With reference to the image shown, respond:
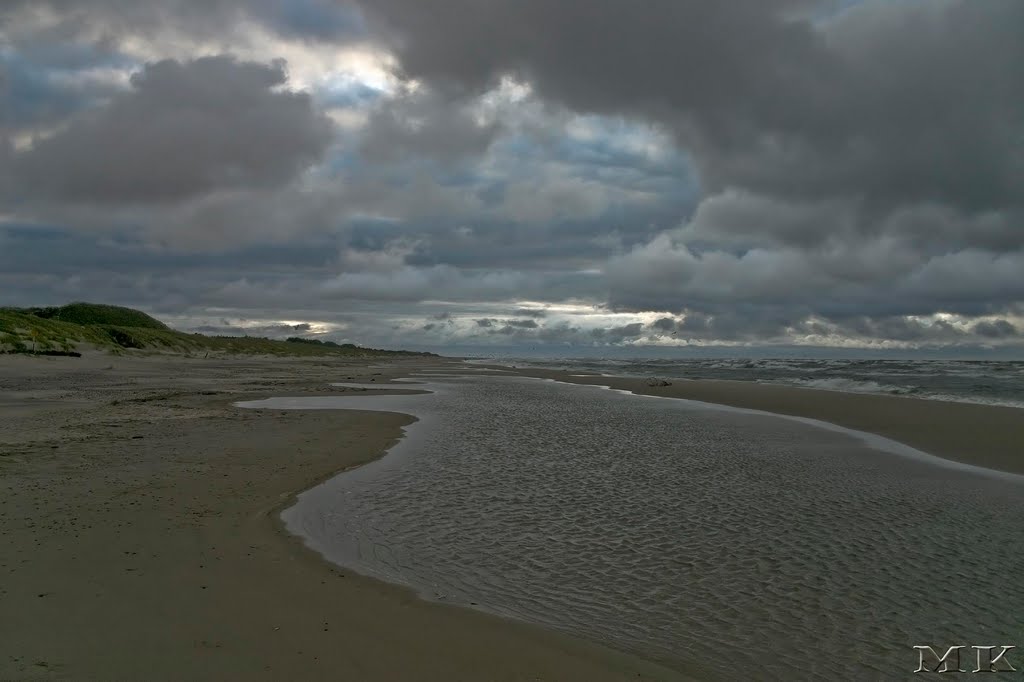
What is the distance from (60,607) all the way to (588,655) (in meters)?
5.40

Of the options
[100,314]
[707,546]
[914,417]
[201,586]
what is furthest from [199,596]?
[100,314]

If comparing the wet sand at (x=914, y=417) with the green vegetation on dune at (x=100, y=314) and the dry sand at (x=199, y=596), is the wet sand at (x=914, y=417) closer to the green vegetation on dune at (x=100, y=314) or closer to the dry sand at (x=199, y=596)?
the dry sand at (x=199, y=596)

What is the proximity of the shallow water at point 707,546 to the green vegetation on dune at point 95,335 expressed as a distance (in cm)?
4586

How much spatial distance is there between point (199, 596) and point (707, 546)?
6900mm

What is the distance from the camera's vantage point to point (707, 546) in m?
9.33

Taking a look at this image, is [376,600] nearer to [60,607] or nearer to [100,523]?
[60,607]

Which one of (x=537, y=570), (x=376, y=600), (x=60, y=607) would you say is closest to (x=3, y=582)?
(x=60, y=607)

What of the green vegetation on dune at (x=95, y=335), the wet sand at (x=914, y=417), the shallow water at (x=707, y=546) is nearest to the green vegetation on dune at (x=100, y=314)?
the green vegetation on dune at (x=95, y=335)

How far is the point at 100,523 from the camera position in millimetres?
9188

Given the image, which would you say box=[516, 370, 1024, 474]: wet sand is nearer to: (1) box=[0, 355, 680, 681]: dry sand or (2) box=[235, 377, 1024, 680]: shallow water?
(2) box=[235, 377, 1024, 680]: shallow water

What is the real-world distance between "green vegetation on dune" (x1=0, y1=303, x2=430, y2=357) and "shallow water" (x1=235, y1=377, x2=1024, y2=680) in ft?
150

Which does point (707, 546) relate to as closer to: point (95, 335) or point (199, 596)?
point (199, 596)

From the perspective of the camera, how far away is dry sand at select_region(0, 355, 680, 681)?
551 centimetres

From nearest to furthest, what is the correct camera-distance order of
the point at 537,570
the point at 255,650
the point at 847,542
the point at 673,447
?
the point at 255,650 → the point at 537,570 → the point at 847,542 → the point at 673,447
